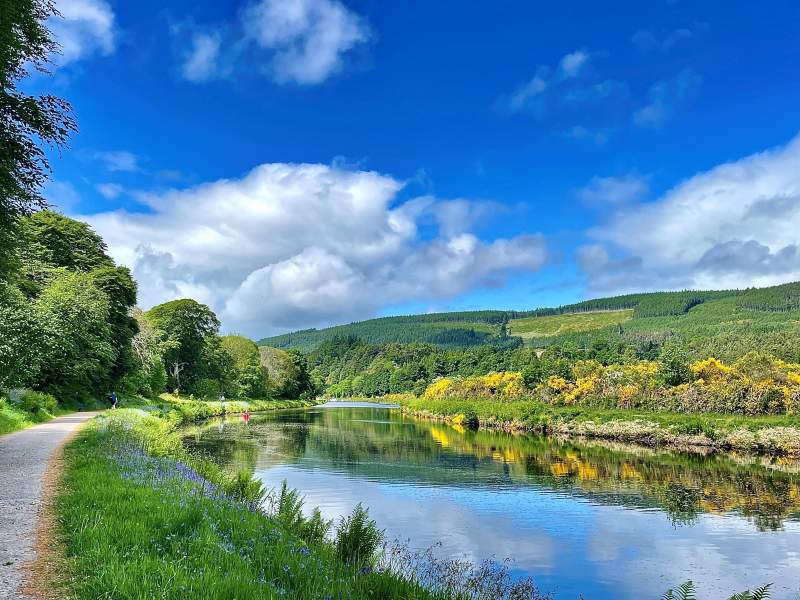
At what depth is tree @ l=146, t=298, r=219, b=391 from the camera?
3110 inches

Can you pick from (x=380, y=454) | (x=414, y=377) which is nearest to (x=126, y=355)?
(x=380, y=454)

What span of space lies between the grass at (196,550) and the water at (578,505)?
12.6 feet

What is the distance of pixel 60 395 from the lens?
143 feet

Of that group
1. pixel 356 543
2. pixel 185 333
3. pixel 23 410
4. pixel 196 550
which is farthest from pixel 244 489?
pixel 185 333

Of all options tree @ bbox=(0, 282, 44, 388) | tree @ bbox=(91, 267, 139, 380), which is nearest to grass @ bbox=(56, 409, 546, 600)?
tree @ bbox=(0, 282, 44, 388)

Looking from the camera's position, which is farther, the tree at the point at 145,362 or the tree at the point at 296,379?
the tree at the point at 296,379

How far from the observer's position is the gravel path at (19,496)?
7.21 meters

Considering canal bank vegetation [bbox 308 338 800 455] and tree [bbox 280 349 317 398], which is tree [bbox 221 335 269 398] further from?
canal bank vegetation [bbox 308 338 800 455]

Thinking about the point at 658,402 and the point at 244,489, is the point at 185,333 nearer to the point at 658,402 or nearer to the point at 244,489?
the point at 658,402

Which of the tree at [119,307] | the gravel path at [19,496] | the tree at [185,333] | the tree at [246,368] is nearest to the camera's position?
the gravel path at [19,496]

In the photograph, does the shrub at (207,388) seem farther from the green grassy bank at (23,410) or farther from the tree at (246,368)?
the green grassy bank at (23,410)

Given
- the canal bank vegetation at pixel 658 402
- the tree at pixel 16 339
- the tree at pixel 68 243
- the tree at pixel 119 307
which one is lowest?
the canal bank vegetation at pixel 658 402

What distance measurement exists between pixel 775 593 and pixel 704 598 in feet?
6.72

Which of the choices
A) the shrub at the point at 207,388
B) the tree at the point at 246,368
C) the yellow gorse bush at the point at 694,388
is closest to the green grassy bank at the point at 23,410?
the shrub at the point at 207,388
